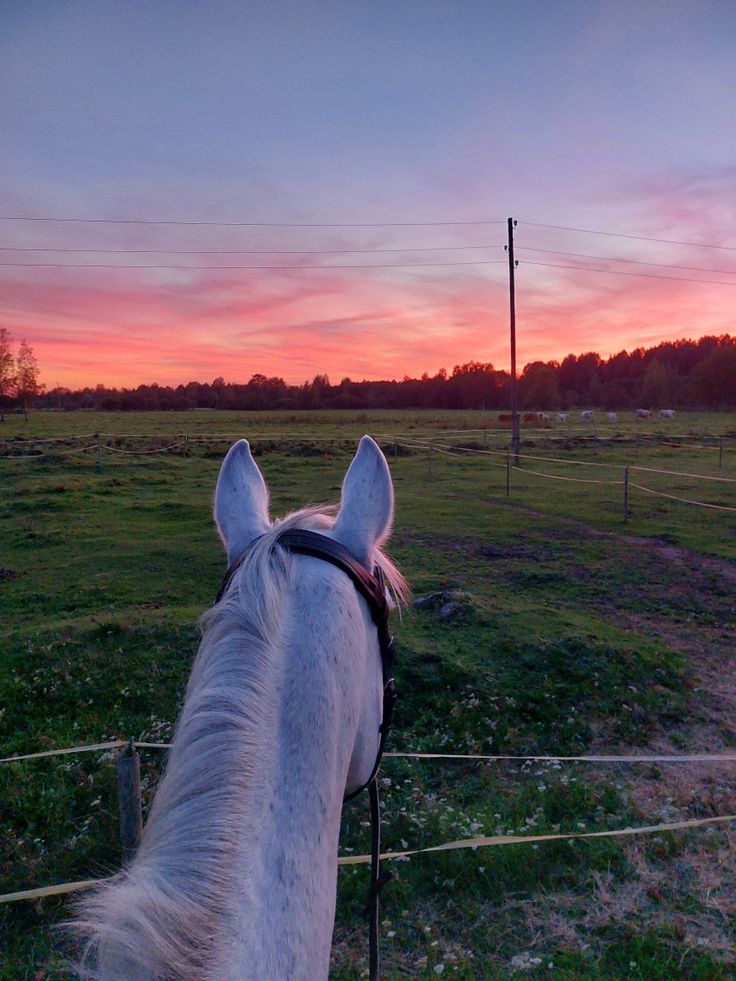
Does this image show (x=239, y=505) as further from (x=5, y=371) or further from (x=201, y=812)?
(x=5, y=371)

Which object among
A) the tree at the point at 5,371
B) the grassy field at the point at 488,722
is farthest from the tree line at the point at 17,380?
the grassy field at the point at 488,722

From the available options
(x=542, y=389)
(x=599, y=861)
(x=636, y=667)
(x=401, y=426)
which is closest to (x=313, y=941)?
(x=599, y=861)

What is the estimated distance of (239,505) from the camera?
A: 5.24 feet

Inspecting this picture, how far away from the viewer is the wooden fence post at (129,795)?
9.34 ft

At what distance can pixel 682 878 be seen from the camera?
3312mm

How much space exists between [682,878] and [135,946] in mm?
3601

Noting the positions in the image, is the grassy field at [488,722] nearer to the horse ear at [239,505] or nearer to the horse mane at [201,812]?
the horse ear at [239,505]

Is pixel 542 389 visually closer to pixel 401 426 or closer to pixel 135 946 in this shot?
pixel 401 426

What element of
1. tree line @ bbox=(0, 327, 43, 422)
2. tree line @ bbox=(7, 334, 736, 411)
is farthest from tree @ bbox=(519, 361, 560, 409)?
tree line @ bbox=(0, 327, 43, 422)

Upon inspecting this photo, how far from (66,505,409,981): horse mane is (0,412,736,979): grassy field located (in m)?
2.50

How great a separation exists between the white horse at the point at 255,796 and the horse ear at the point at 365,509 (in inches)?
5.6

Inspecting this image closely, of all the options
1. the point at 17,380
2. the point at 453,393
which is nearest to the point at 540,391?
the point at 453,393

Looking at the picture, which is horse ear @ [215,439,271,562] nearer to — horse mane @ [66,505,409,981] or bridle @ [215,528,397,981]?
bridle @ [215,528,397,981]

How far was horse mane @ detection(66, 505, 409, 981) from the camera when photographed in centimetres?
72
